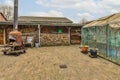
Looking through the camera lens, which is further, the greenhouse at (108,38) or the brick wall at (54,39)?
the brick wall at (54,39)

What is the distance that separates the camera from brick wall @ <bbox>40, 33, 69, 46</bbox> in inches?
808

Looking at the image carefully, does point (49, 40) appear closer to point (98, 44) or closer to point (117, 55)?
point (98, 44)

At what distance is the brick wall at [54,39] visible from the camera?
20.5 m

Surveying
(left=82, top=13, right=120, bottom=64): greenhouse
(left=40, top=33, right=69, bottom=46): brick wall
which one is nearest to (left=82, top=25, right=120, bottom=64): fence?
(left=82, top=13, right=120, bottom=64): greenhouse

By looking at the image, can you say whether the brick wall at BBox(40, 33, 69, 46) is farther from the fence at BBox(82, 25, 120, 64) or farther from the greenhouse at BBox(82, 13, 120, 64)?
the greenhouse at BBox(82, 13, 120, 64)

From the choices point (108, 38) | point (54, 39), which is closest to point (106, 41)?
point (108, 38)

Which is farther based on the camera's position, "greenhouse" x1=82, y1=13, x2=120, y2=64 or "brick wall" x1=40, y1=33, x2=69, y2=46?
"brick wall" x1=40, y1=33, x2=69, y2=46

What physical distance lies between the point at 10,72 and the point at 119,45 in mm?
5804

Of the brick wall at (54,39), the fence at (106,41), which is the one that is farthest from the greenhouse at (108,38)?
the brick wall at (54,39)

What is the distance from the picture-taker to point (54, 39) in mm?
20906

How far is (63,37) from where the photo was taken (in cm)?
2119

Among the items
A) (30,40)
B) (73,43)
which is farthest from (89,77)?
(73,43)

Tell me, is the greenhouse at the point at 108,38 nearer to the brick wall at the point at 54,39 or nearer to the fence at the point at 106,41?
the fence at the point at 106,41

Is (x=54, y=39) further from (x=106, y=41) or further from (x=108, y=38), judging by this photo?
(x=108, y=38)
